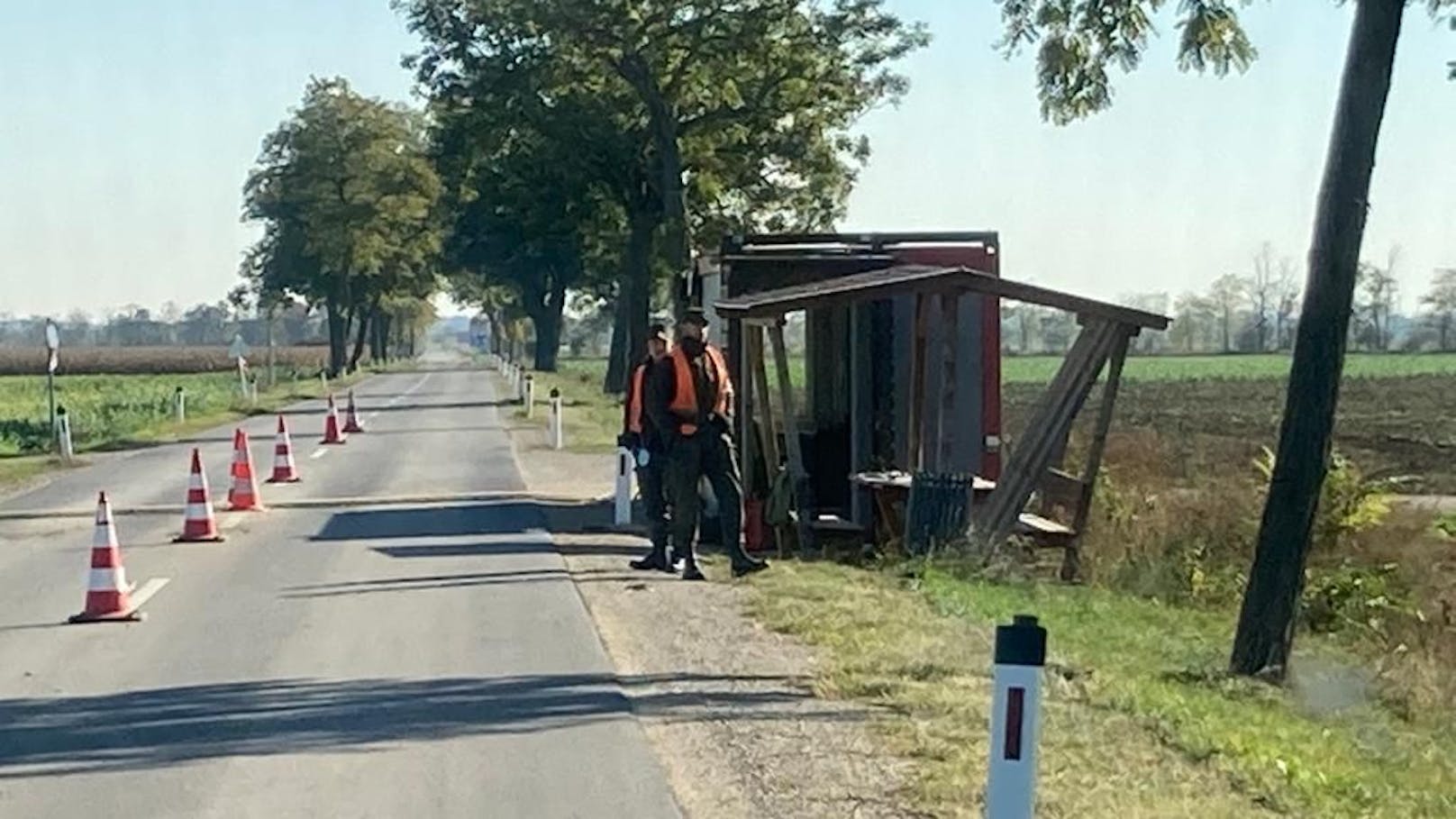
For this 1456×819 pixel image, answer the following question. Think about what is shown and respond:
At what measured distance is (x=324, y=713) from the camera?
10.2 meters

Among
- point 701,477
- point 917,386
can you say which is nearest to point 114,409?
point 917,386

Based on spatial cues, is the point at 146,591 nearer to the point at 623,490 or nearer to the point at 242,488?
the point at 623,490

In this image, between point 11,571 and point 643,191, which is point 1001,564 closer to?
point 11,571

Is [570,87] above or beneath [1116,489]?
above

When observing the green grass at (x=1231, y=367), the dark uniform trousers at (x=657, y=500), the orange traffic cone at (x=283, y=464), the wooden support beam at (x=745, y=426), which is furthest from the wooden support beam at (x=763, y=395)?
the green grass at (x=1231, y=367)

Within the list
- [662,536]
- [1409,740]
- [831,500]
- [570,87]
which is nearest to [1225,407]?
[570,87]

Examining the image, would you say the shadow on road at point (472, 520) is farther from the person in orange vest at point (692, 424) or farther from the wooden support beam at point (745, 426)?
the person in orange vest at point (692, 424)

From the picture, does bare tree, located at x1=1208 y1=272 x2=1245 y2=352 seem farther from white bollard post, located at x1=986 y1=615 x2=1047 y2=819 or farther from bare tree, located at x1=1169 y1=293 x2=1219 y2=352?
white bollard post, located at x1=986 y1=615 x2=1047 y2=819

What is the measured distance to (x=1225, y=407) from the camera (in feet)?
177

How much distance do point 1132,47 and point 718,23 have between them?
2255 centimetres

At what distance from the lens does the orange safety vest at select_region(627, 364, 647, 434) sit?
1636 cm

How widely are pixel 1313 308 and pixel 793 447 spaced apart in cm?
691

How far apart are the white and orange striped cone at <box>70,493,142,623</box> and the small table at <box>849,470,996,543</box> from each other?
21.5 ft

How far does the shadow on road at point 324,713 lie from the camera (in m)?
9.29
